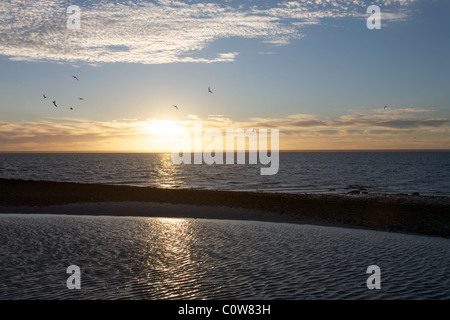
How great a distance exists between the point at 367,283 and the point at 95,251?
441 inches

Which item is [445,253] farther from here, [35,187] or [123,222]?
[35,187]

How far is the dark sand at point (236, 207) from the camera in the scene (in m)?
25.8

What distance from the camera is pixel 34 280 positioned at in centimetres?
1206

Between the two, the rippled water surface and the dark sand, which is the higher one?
the rippled water surface

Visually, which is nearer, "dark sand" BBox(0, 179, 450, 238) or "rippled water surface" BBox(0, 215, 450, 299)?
"rippled water surface" BBox(0, 215, 450, 299)

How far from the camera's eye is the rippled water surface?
1142 centimetres

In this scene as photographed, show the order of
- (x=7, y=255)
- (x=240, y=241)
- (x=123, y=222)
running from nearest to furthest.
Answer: (x=7, y=255) < (x=240, y=241) < (x=123, y=222)

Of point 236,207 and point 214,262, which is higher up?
point 214,262

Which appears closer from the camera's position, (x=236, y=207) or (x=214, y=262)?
(x=214, y=262)

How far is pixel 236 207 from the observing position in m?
32.8

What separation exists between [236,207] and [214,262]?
59.2 ft

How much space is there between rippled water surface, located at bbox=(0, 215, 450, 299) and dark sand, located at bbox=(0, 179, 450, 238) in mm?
3798
